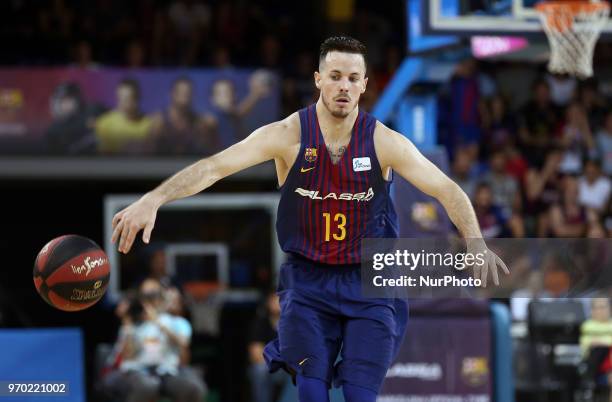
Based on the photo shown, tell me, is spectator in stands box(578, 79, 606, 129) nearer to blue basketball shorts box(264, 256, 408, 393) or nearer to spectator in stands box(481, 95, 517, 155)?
spectator in stands box(481, 95, 517, 155)

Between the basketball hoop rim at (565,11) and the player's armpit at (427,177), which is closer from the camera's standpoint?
the player's armpit at (427,177)

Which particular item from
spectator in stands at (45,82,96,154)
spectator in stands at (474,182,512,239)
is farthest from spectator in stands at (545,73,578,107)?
spectator in stands at (45,82,96,154)

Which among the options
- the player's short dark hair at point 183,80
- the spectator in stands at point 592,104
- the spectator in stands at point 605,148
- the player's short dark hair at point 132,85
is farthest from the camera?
the spectator in stands at point 592,104

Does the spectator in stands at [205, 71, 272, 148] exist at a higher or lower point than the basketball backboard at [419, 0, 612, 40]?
lower

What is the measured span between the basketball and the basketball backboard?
4.85 m

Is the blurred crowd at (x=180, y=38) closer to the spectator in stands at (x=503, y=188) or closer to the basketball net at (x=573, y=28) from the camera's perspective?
the spectator in stands at (x=503, y=188)

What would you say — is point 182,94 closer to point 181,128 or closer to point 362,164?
point 181,128

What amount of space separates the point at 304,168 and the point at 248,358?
7.24 metres

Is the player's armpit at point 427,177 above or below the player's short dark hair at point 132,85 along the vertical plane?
below

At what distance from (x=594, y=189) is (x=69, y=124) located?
262 inches

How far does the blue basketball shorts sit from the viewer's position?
6.06 meters

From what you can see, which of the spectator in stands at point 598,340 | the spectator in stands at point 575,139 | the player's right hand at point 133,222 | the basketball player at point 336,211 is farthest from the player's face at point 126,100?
the player's right hand at point 133,222

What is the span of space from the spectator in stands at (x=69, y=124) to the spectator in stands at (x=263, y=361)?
12.7 feet

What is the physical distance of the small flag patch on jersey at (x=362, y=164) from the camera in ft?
19.9
